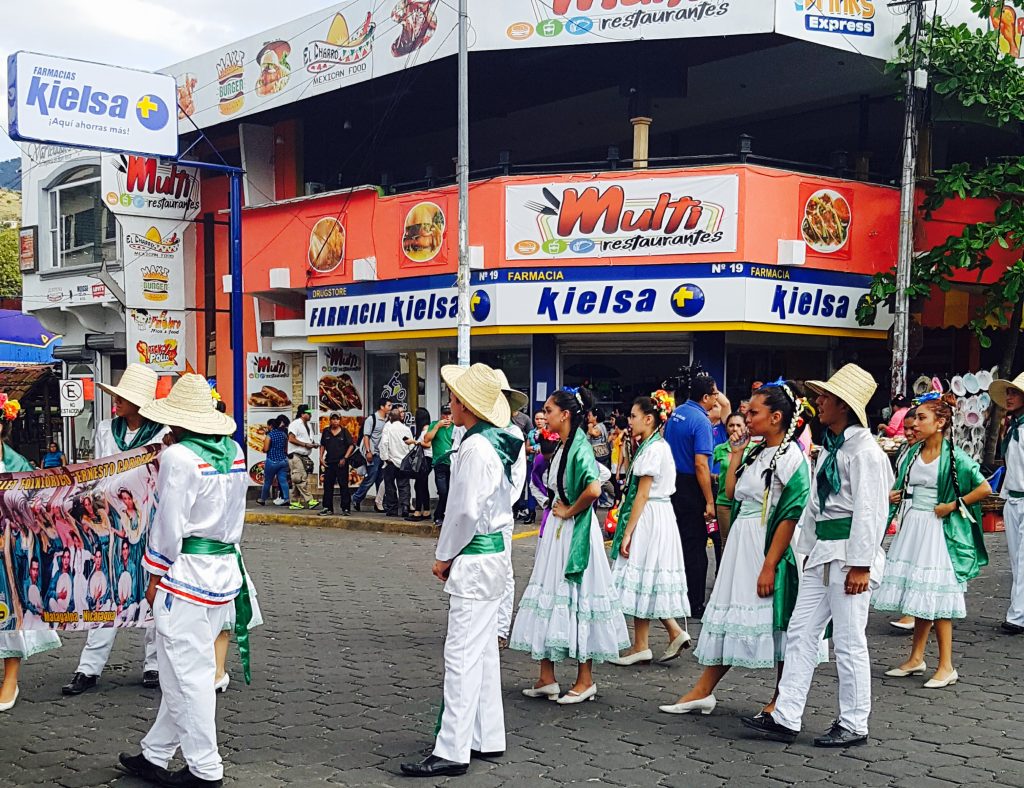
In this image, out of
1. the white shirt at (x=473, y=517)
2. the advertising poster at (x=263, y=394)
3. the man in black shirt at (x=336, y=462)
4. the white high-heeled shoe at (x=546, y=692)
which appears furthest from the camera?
the advertising poster at (x=263, y=394)

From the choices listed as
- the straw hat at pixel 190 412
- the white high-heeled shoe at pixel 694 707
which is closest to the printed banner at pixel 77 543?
the straw hat at pixel 190 412

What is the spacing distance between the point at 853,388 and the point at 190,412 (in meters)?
3.39

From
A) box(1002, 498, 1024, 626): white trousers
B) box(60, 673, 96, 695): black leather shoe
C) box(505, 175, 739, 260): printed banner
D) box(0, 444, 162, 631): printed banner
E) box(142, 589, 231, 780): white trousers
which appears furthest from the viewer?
box(505, 175, 739, 260): printed banner

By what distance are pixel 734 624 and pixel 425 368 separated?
13697mm

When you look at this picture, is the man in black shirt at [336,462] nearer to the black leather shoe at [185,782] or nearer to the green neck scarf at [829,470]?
the black leather shoe at [185,782]

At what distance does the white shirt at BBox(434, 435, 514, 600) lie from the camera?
5.02m

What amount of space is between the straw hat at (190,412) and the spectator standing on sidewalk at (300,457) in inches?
491

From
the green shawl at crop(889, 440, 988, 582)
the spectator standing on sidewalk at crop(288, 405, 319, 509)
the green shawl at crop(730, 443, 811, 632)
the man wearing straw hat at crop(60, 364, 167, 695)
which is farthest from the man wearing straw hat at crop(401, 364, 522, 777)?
the spectator standing on sidewalk at crop(288, 405, 319, 509)

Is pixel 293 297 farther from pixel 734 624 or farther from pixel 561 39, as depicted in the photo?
pixel 734 624

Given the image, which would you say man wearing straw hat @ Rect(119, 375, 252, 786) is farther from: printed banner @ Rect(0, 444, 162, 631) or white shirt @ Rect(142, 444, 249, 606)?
printed banner @ Rect(0, 444, 162, 631)

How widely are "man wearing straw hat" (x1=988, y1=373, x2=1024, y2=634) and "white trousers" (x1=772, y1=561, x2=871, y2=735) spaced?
3166mm

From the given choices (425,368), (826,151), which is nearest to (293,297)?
(425,368)

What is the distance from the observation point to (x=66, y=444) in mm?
25188

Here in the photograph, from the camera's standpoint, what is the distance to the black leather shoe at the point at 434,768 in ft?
16.3
